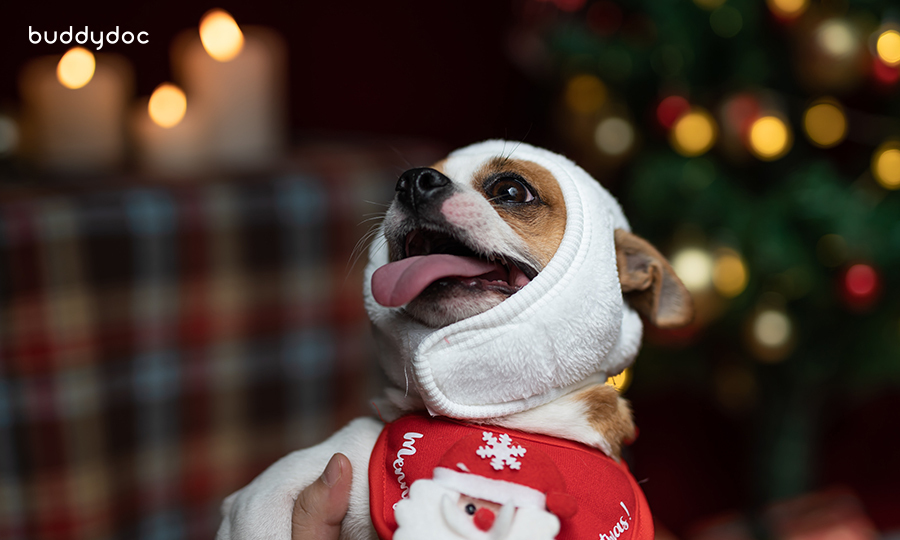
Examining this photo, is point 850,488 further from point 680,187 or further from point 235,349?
point 235,349

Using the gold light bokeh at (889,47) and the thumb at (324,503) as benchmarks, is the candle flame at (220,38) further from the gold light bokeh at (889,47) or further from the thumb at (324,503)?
the gold light bokeh at (889,47)

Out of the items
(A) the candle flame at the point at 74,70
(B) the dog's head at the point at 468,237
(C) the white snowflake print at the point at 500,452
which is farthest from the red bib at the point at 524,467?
(A) the candle flame at the point at 74,70

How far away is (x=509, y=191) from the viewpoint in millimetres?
857

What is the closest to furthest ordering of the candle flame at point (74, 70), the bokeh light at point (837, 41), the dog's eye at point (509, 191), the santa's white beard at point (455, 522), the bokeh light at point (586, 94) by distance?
the santa's white beard at point (455, 522)
the dog's eye at point (509, 191)
the bokeh light at point (837, 41)
the candle flame at point (74, 70)
the bokeh light at point (586, 94)

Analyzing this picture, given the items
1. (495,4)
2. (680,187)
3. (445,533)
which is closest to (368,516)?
(445,533)

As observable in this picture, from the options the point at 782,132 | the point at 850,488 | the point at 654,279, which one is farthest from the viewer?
the point at 850,488

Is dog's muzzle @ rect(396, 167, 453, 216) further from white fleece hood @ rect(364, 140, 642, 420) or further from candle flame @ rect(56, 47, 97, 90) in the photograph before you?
candle flame @ rect(56, 47, 97, 90)

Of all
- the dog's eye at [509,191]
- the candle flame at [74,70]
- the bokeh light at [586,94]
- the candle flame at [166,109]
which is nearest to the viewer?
the dog's eye at [509,191]

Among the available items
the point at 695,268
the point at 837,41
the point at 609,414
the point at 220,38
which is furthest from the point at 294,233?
the point at 837,41

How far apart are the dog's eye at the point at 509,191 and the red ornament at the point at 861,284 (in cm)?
106

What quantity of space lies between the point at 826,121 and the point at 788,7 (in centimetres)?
32

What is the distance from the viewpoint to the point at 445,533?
63cm

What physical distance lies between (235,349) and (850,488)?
2406 millimetres

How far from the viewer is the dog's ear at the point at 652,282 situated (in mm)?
926
